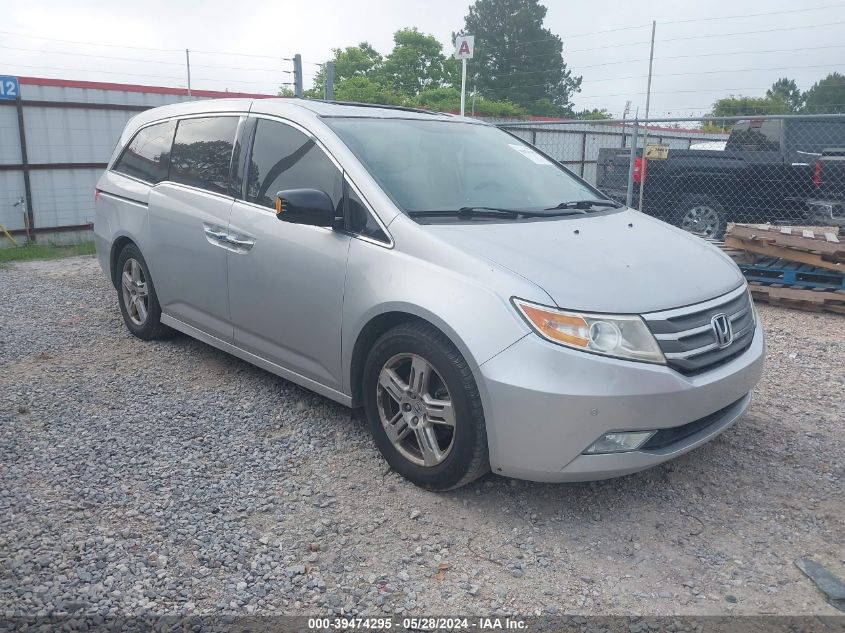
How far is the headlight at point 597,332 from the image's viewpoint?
3016 millimetres

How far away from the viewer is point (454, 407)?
3.21 metres

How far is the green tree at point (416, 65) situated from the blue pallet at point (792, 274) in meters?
46.1

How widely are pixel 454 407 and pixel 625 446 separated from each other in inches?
28.4

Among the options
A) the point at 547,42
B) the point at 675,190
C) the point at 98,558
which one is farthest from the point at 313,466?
the point at 547,42

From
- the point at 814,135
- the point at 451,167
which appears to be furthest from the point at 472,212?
the point at 814,135

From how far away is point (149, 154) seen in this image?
5492mm

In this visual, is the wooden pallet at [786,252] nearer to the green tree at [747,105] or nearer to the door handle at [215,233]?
the door handle at [215,233]

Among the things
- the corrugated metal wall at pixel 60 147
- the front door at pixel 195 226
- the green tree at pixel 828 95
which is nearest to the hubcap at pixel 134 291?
the front door at pixel 195 226

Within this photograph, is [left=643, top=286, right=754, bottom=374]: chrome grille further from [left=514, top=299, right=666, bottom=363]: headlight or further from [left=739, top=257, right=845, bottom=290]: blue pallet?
[left=739, top=257, right=845, bottom=290]: blue pallet

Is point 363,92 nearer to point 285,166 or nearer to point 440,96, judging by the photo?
point 440,96

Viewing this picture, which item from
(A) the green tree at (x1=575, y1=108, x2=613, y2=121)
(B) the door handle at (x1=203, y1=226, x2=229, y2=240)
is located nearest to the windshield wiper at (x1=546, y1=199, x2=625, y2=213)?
(B) the door handle at (x1=203, y1=226, x2=229, y2=240)

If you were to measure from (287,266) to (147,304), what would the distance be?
2038 mm

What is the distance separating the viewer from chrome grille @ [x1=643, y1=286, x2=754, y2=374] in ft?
10.2

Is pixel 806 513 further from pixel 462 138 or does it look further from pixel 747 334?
pixel 462 138
